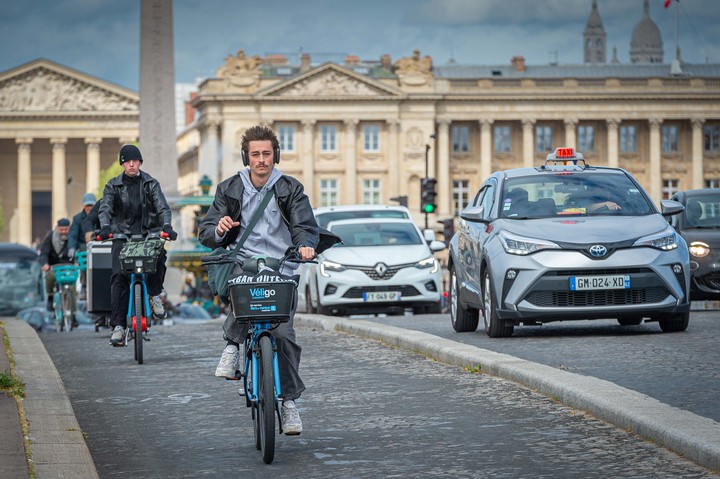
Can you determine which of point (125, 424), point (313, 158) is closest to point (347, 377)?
point (125, 424)

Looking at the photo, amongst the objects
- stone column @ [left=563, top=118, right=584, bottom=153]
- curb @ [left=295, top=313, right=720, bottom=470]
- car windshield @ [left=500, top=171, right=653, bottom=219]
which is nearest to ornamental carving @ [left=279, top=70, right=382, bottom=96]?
stone column @ [left=563, top=118, right=584, bottom=153]

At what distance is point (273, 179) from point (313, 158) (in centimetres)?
10431

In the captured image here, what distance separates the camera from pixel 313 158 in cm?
11250

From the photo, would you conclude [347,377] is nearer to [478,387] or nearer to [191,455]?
[478,387]

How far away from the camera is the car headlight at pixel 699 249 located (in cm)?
2027

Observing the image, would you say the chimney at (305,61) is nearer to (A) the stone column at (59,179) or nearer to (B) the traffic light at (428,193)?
(A) the stone column at (59,179)

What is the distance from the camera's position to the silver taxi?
14.8 m

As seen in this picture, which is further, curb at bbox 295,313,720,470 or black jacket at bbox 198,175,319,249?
black jacket at bbox 198,175,319,249

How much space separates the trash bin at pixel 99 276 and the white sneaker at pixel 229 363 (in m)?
7.24

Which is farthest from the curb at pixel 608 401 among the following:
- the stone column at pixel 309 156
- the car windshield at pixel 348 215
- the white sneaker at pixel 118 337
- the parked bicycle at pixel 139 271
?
the stone column at pixel 309 156

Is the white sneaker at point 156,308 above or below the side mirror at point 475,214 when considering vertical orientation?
below

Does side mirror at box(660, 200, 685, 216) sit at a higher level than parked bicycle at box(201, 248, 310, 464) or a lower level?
higher

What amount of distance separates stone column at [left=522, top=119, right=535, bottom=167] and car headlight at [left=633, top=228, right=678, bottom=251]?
325 ft

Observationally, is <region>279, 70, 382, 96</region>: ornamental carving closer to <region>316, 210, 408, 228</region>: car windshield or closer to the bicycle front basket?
<region>316, 210, 408, 228</region>: car windshield
